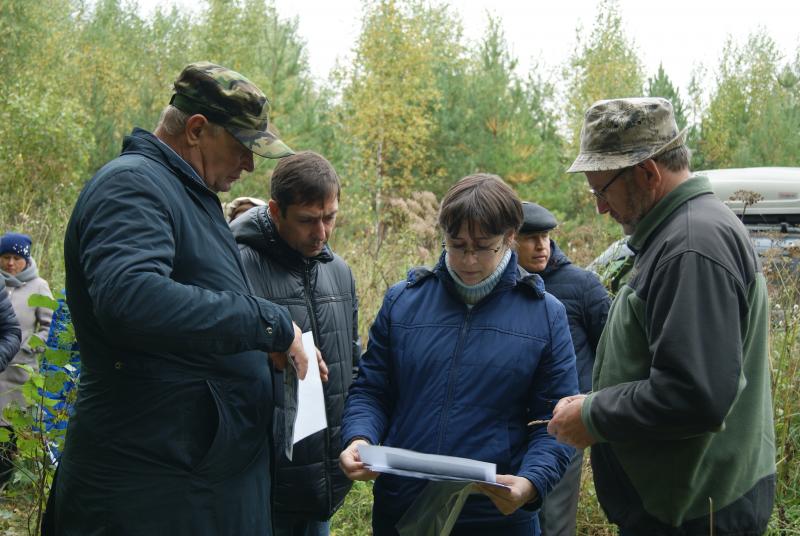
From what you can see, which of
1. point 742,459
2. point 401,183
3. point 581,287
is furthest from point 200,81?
point 401,183

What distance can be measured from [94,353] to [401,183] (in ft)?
60.8

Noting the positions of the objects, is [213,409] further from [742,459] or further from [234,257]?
[742,459]

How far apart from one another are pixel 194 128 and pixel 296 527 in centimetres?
156

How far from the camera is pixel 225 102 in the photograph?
2.33 metres

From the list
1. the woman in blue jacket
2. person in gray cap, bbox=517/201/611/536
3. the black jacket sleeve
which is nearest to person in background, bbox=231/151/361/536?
the woman in blue jacket

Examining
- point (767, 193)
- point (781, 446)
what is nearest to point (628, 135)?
point (781, 446)

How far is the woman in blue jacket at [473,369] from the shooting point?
240 centimetres

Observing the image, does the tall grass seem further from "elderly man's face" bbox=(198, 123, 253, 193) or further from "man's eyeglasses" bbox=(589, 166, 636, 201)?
"elderly man's face" bbox=(198, 123, 253, 193)

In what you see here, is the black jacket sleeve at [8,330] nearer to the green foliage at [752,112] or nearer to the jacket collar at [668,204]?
the jacket collar at [668,204]

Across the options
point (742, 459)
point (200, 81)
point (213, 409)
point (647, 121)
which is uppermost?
point (200, 81)

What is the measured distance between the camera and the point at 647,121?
2.23 metres

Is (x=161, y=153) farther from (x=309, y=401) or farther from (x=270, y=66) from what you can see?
(x=270, y=66)

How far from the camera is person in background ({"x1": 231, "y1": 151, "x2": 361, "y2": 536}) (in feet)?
9.59

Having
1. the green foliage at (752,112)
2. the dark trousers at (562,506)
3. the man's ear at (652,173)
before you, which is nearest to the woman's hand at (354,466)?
the man's ear at (652,173)
